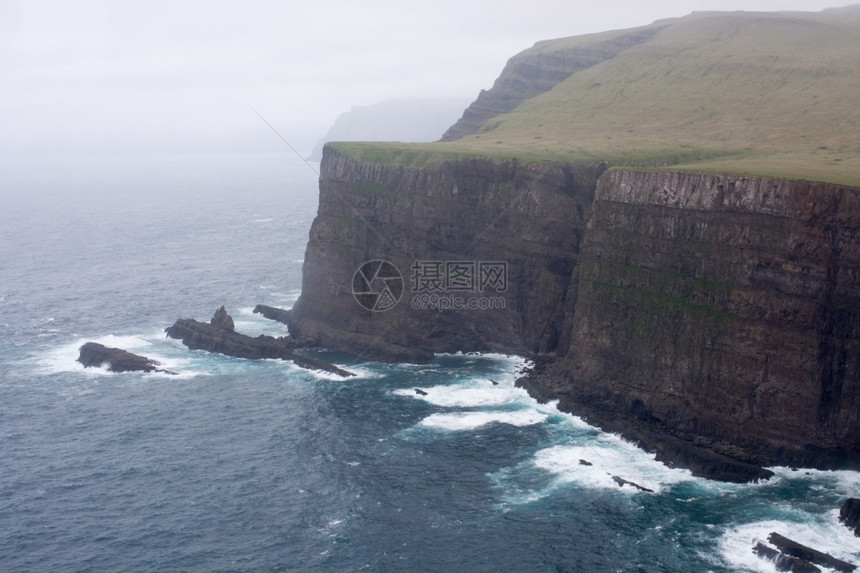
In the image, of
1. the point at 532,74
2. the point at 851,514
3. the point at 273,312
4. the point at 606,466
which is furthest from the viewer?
the point at 532,74

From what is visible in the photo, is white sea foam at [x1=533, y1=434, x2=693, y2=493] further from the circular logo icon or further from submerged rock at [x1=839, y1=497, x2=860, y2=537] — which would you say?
the circular logo icon

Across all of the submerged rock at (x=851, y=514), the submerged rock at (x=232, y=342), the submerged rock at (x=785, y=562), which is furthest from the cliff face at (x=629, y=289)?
the submerged rock at (x=785, y=562)

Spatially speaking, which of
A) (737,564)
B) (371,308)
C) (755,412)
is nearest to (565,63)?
(371,308)

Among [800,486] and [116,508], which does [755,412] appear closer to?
[800,486]

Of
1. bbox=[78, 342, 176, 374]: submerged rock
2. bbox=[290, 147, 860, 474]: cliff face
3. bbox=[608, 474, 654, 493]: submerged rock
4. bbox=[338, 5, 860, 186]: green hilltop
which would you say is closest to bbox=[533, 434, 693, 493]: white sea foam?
bbox=[608, 474, 654, 493]: submerged rock

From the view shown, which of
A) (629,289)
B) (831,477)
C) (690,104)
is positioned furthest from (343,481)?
(690,104)

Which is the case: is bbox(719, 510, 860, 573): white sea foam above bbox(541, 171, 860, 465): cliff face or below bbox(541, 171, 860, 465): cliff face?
below

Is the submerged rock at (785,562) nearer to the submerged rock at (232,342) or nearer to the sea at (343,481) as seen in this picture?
the sea at (343,481)

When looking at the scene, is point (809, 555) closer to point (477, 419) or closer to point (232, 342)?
point (477, 419)
